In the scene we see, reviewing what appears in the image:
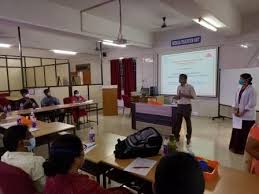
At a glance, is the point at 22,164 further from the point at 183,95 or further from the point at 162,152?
the point at 183,95

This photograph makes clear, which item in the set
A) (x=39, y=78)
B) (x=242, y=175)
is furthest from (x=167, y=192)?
(x=39, y=78)

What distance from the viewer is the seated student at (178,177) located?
79 centimetres

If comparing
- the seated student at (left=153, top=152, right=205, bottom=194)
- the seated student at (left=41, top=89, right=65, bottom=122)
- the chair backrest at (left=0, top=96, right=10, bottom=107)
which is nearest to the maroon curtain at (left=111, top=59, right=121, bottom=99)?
the seated student at (left=41, top=89, right=65, bottom=122)

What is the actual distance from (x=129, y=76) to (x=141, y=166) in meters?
7.37

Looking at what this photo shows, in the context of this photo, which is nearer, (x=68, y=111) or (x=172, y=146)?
(x=172, y=146)

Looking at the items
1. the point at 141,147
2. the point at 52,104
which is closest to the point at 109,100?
the point at 52,104

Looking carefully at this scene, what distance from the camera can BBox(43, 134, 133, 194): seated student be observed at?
1.13 m

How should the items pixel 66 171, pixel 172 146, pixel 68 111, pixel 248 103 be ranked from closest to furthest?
pixel 66 171 → pixel 172 146 → pixel 248 103 → pixel 68 111

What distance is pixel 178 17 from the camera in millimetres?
5984

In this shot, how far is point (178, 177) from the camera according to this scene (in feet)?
2.58

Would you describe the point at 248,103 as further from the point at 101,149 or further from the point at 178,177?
the point at 178,177

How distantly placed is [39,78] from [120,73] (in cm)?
392

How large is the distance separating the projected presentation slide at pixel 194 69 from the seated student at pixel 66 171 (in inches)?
252

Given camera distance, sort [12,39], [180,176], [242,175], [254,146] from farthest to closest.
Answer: [12,39]
[254,146]
[242,175]
[180,176]
